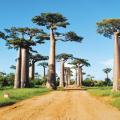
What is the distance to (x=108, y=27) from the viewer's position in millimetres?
37000

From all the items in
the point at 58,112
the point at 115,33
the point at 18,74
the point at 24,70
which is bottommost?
the point at 58,112

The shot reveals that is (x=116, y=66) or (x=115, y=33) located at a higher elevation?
(x=115, y=33)

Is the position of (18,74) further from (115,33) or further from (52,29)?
(115,33)

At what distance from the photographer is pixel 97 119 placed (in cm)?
1220

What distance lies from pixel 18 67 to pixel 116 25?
17.2m

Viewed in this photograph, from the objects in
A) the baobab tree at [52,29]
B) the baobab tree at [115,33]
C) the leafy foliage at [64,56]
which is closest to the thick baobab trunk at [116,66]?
the baobab tree at [115,33]

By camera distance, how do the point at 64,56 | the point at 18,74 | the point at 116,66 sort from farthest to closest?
the point at 64,56
the point at 18,74
the point at 116,66

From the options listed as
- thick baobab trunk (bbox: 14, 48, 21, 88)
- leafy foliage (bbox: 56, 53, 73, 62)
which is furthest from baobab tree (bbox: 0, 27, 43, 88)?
leafy foliage (bbox: 56, 53, 73, 62)

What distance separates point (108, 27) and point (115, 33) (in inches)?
42.2

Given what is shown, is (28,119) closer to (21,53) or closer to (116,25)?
(116,25)

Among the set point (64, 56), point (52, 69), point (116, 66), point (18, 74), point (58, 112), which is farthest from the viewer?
point (64, 56)

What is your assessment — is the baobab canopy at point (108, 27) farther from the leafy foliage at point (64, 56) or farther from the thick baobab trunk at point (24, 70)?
the leafy foliage at point (64, 56)

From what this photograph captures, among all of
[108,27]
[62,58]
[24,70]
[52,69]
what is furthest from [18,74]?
[62,58]

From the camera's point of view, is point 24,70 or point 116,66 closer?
point 116,66
